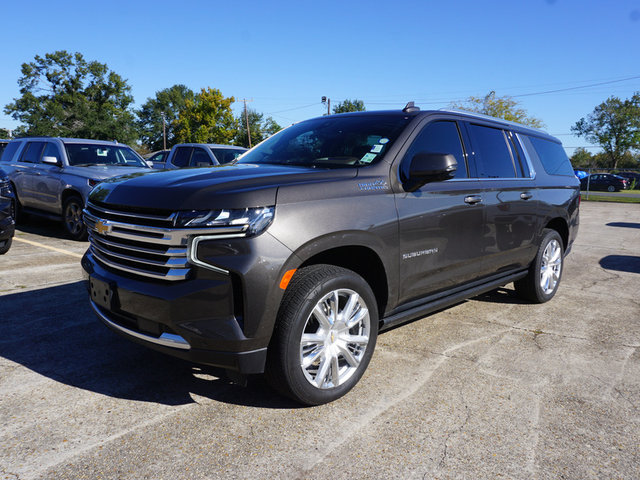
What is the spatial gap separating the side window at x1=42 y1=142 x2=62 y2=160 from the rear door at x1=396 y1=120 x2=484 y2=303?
8.15 metres

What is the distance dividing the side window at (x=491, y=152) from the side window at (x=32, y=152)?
30.0 ft

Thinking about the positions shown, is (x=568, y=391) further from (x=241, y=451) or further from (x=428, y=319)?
(x=241, y=451)

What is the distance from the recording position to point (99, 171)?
8.98 meters

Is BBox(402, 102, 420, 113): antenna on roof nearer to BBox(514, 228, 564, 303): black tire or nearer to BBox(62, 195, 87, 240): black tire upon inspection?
BBox(514, 228, 564, 303): black tire

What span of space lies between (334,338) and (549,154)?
3.95 m

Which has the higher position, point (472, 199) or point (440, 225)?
point (472, 199)

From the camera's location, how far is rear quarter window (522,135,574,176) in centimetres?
516

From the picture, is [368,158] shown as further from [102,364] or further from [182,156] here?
[182,156]

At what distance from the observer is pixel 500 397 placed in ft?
10.1

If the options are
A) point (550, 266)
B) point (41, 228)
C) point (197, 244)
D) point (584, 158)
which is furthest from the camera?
point (584, 158)

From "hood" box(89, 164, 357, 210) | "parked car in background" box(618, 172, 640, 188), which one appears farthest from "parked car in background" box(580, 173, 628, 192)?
"hood" box(89, 164, 357, 210)

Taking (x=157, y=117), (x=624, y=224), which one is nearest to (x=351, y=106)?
(x=157, y=117)

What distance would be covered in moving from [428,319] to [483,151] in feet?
5.43

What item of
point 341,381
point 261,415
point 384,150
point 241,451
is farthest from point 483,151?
point 241,451
